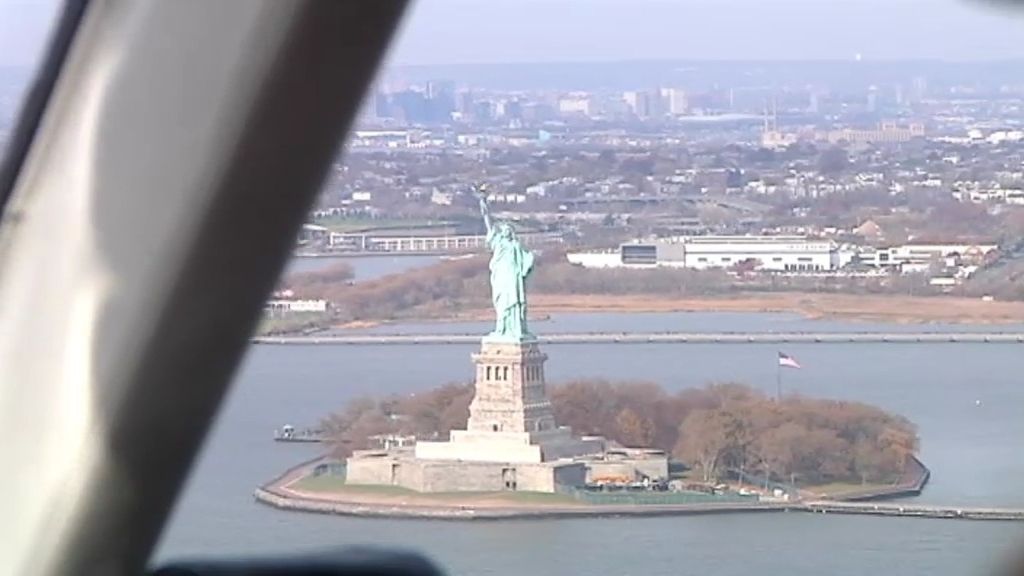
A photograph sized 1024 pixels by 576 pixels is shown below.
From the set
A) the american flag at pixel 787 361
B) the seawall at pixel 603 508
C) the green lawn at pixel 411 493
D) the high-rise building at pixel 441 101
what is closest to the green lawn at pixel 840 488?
the seawall at pixel 603 508

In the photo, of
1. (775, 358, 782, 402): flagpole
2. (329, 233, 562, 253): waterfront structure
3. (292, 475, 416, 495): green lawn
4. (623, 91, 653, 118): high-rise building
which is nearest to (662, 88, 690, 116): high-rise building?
(623, 91, 653, 118): high-rise building

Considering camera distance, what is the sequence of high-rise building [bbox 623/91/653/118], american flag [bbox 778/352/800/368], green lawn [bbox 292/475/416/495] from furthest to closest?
american flag [bbox 778/352/800/368]
high-rise building [bbox 623/91/653/118]
green lawn [bbox 292/475/416/495]

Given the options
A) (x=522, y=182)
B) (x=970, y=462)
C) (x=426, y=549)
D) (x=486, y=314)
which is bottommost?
(x=426, y=549)

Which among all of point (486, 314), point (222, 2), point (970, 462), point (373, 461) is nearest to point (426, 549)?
point (373, 461)

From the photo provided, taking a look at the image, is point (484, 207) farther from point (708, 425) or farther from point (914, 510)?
point (914, 510)

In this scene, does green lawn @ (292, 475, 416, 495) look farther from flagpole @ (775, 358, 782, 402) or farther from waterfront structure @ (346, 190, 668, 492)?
flagpole @ (775, 358, 782, 402)

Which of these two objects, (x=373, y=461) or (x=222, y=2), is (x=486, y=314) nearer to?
(x=373, y=461)
